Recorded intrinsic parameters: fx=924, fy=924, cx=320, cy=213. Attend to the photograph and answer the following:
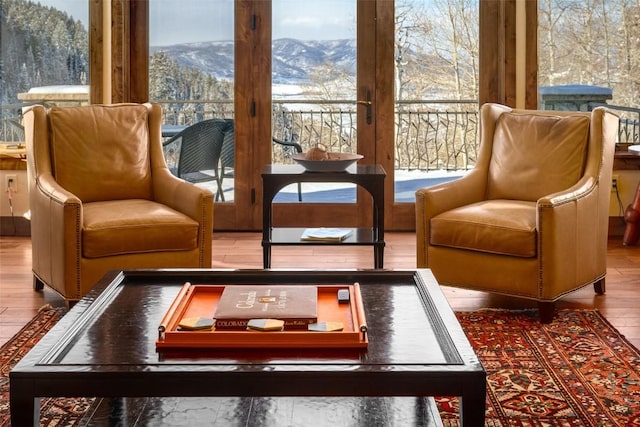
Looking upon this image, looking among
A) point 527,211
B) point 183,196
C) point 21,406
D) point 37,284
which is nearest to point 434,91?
point 527,211

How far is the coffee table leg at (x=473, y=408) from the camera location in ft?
6.70

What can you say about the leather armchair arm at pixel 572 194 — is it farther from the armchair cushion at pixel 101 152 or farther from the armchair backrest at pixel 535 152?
the armchair cushion at pixel 101 152

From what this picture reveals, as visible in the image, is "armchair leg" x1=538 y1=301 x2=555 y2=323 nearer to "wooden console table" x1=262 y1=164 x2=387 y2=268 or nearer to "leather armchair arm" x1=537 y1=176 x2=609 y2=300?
"leather armchair arm" x1=537 y1=176 x2=609 y2=300

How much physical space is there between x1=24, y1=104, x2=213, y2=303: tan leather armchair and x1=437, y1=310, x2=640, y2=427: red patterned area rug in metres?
1.36

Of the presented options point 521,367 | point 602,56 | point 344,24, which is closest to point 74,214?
point 521,367

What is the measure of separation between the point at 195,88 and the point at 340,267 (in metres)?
1.90

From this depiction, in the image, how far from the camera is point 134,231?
4.10 metres

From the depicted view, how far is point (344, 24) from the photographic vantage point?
6.20 meters

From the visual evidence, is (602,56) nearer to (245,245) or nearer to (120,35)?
(245,245)

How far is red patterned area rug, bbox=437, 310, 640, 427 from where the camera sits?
9.48 ft


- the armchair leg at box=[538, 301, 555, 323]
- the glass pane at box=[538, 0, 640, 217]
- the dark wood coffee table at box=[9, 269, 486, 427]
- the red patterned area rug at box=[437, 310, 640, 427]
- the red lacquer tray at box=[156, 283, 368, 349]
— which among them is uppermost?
the glass pane at box=[538, 0, 640, 217]

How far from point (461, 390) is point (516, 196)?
2.63 meters

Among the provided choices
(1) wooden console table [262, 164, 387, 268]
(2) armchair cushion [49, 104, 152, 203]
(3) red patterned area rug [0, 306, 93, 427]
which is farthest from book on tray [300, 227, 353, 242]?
(3) red patterned area rug [0, 306, 93, 427]

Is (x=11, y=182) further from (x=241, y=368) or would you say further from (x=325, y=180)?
(x=241, y=368)
